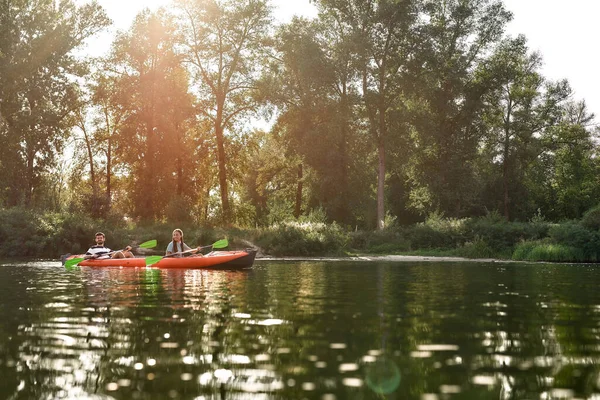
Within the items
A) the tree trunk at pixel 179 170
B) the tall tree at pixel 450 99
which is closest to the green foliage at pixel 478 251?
the tall tree at pixel 450 99

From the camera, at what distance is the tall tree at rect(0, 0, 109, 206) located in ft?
136

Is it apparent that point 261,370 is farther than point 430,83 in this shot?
No

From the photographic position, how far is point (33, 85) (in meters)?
42.6

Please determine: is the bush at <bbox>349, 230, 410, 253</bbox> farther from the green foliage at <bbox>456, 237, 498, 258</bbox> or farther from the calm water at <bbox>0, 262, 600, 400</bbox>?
the calm water at <bbox>0, 262, 600, 400</bbox>

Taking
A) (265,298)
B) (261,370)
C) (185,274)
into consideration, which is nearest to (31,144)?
(185,274)

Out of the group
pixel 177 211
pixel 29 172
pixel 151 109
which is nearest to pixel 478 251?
pixel 177 211

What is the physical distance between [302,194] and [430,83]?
42.9 feet

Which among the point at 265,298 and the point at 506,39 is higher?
the point at 506,39

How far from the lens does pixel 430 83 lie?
3972 cm

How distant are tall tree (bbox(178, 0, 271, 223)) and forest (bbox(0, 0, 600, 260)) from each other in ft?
0.35

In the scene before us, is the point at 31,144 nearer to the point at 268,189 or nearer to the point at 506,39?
the point at 268,189

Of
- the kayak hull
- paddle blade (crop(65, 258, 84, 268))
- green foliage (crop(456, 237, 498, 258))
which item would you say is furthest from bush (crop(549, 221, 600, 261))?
paddle blade (crop(65, 258, 84, 268))

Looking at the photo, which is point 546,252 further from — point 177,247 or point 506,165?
point 506,165

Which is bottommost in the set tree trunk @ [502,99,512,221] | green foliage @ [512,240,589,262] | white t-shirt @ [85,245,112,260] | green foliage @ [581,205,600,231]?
green foliage @ [512,240,589,262]
